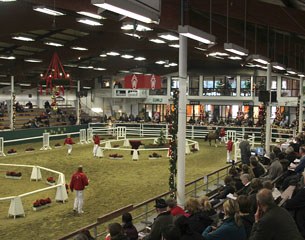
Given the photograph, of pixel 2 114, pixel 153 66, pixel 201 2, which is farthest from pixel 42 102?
pixel 201 2

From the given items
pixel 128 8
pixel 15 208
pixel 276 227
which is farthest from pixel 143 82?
pixel 276 227

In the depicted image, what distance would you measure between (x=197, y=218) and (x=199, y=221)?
0.09 meters

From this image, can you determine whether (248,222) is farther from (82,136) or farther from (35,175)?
(82,136)

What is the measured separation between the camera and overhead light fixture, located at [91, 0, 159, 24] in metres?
5.25

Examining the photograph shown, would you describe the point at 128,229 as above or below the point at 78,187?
above

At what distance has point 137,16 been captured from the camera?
5.86 metres

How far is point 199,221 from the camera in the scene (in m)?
6.92

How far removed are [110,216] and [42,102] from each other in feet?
130

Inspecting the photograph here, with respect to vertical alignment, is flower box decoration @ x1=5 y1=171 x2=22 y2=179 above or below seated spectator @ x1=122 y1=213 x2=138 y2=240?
below

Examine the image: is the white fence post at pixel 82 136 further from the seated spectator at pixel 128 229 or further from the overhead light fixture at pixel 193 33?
the seated spectator at pixel 128 229

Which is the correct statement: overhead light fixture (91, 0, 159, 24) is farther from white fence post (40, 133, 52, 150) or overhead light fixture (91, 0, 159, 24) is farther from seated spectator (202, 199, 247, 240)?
white fence post (40, 133, 52, 150)

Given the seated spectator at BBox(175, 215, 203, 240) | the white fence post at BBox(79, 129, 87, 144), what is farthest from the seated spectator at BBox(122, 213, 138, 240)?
the white fence post at BBox(79, 129, 87, 144)

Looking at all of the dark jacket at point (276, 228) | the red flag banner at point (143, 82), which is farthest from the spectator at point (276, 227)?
the red flag banner at point (143, 82)

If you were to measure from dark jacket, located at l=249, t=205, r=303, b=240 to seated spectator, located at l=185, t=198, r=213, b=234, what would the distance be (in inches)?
84.0
